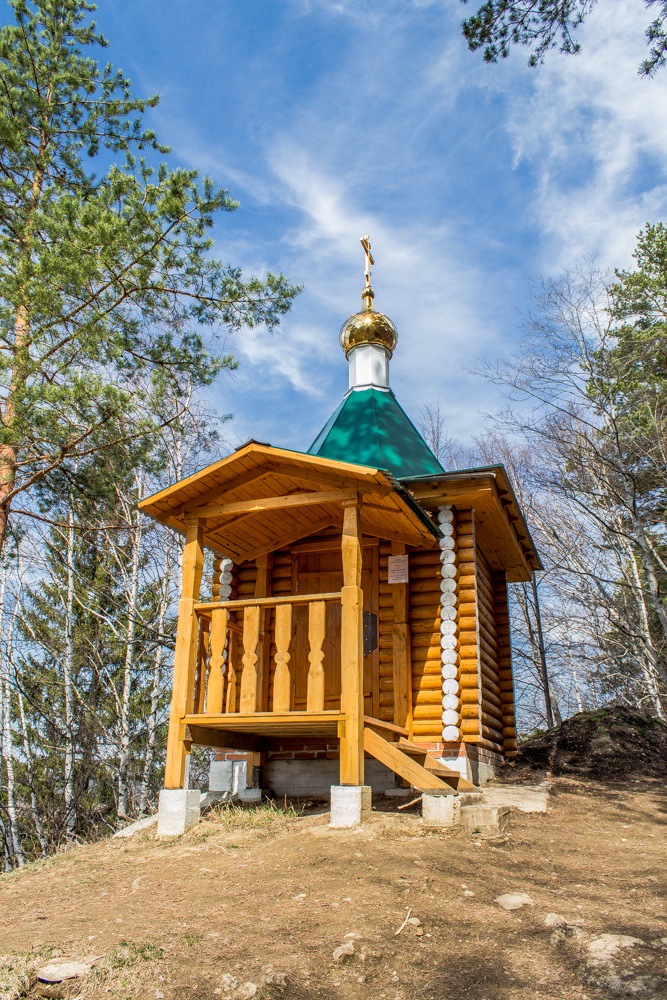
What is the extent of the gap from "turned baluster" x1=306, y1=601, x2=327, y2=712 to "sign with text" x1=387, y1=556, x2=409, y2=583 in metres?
1.92

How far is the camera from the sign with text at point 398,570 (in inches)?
338

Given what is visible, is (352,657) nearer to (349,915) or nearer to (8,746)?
(349,915)

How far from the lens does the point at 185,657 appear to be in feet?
23.1

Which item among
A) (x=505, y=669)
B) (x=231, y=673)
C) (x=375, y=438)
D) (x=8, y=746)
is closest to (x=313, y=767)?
(x=231, y=673)

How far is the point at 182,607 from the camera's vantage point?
23.9 ft

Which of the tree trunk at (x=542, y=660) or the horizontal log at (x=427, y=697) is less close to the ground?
the tree trunk at (x=542, y=660)

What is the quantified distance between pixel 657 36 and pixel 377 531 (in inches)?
209

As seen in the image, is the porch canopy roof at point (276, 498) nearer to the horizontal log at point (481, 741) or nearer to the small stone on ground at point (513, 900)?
the horizontal log at point (481, 741)

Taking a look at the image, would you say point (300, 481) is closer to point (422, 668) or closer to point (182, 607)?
point (182, 607)

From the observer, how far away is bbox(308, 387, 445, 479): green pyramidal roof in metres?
9.73

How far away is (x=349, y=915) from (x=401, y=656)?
4384mm

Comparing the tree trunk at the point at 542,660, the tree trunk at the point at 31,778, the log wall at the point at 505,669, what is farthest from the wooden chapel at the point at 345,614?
the tree trunk at the point at 542,660

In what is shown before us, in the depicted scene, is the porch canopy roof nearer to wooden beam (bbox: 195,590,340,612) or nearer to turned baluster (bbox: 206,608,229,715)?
wooden beam (bbox: 195,590,340,612)

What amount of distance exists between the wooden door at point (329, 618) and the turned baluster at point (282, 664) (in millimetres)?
1763
